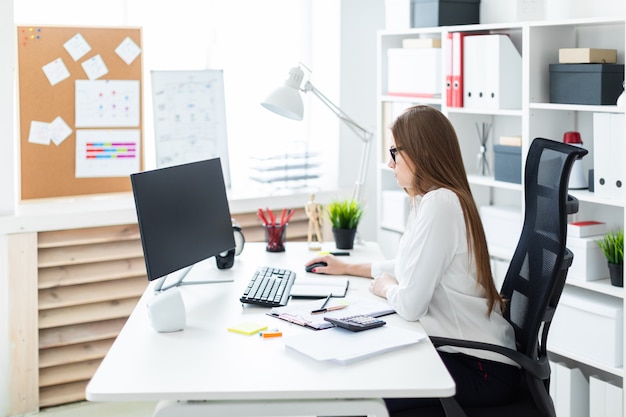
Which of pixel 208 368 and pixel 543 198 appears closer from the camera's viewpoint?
pixel 208 368

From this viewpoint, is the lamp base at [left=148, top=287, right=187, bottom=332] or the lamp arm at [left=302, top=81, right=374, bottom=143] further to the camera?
the lamp arm at [left=302, top=81, right=374, bottom=143]

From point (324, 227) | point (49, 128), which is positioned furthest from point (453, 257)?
point (49, 128)

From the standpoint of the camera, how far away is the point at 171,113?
4.00m

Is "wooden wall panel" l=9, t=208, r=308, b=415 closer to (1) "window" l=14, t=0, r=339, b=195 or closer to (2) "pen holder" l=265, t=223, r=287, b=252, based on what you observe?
(1) "window" l=14, t=0, r=339, b=195

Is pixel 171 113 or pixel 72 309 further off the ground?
pixel 171 113

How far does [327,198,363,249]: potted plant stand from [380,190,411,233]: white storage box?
924 millimetres

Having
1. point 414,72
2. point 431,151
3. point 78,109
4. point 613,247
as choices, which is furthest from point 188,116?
point 613,247

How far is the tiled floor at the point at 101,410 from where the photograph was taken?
11.5 ft

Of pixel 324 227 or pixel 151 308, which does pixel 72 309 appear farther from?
pixel 151 308

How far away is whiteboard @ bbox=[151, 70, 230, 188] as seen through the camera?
3.99 meters

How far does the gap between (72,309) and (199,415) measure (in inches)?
80.6

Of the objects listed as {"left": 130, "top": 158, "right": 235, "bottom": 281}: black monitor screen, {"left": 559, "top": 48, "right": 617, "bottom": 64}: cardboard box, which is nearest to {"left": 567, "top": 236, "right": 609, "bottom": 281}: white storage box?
{"left": 559, "top": 48, "right": 617, "bottom": 64}: cardboard box

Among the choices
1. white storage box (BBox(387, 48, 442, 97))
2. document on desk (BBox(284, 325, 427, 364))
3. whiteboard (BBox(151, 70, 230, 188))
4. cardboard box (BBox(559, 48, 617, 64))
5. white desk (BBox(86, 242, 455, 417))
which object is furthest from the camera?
whiteboard (BBox(151, 70, 230, 188))

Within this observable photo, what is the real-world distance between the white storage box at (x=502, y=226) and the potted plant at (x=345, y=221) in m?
0.74
